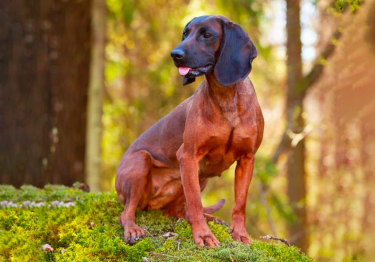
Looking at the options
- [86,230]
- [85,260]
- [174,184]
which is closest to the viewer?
[85,260]

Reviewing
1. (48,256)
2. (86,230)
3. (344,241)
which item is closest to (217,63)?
(86,230)

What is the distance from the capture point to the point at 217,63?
427cm

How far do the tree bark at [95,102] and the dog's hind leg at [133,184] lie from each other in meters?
4.01

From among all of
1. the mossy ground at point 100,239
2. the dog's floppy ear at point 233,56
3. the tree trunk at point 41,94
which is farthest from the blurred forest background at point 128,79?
the mossy ground at point 100,239

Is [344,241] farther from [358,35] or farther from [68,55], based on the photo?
[68,55]

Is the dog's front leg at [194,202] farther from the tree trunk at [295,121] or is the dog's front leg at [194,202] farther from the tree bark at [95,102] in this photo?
the tree trunk at [295,121]

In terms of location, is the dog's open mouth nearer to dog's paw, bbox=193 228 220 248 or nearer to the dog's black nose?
the dog's black nose

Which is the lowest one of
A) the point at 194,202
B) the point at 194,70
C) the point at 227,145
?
the point at 194,202

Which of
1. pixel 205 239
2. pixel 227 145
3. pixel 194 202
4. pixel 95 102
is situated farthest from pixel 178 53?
pixel 95 102

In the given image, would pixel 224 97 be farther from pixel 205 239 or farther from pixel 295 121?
pixel 295 121

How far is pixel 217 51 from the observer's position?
4.34m

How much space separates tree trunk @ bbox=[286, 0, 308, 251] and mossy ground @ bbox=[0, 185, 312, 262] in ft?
19.7

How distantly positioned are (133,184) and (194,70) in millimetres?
1420

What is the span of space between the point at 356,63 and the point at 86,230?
16.7 ft
